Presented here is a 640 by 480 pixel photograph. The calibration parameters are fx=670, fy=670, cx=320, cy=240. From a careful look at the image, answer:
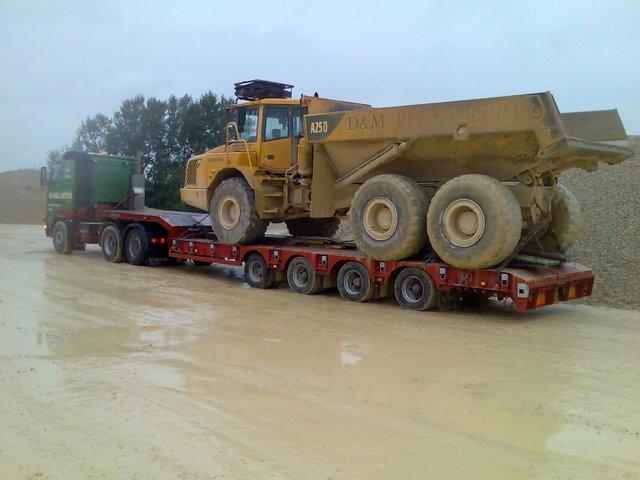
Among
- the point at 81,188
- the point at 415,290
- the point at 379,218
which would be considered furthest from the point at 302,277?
the point at 81,188

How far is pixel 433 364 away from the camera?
24.3ft

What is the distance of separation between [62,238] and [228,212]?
712 cm

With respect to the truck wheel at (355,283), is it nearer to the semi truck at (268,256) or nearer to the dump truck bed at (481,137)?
the semi truck at (268,256)

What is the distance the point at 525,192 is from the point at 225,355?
17.2 ft

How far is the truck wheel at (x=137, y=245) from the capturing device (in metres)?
16.1

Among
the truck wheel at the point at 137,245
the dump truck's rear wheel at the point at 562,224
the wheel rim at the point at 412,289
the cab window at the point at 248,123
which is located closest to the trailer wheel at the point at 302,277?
the wheel rim at the point at 412,289

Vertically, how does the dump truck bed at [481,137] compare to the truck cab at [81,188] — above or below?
above

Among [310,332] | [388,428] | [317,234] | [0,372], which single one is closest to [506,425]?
[388,428]

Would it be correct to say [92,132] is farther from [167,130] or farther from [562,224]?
[562,224]

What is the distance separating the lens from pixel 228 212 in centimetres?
1392

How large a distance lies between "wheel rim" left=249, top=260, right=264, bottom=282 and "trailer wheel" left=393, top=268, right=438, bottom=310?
326cm

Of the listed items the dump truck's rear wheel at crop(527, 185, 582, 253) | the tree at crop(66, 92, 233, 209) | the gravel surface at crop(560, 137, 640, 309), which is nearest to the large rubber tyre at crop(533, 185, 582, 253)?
the dump truck's rear wheel at crop(527, 185, 582, 253)

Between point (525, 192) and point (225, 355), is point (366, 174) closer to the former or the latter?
point (525, 192)

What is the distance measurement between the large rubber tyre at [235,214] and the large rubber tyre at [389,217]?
2.78m
